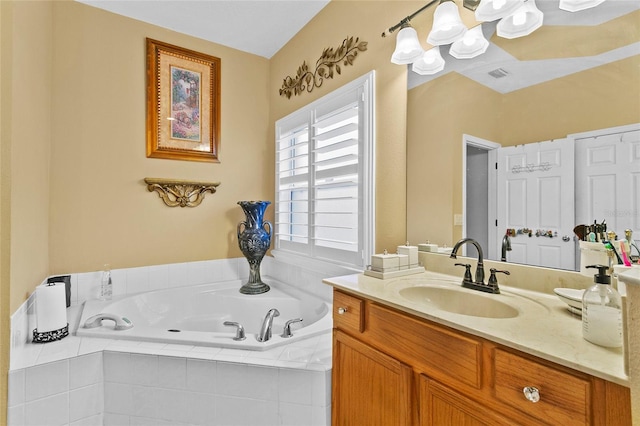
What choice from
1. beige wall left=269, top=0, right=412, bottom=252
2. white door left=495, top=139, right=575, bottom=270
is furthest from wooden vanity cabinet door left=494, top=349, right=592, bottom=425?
beige wall left=269, top=0, right=412, bottom=252

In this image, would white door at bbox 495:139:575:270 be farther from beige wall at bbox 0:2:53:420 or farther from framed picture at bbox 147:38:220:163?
framed picture at bbox 147:38:220:163

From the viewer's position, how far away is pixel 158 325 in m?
2.20

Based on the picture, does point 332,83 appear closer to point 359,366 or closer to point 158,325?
point 359,366

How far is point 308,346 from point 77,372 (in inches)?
42.8

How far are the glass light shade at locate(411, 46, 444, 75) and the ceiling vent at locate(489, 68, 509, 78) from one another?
27cm

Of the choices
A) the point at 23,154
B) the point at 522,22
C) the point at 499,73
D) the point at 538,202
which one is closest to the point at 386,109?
the point at 499,73

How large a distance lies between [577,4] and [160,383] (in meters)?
2.29

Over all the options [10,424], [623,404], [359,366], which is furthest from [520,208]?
[10,424]

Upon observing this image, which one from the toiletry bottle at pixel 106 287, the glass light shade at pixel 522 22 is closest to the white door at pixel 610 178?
the glass light shade at pixel 522 22

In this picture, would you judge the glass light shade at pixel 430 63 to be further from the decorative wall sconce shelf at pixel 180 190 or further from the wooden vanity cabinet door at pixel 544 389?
the decorative wall sconce shelf at pixel 180 190

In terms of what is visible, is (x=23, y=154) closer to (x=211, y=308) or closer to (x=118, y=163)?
(x=118, y=163)

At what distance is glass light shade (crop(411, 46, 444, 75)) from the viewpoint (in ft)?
4.92

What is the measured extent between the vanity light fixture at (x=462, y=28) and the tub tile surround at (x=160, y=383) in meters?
1.52

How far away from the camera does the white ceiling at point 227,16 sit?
2158mm
